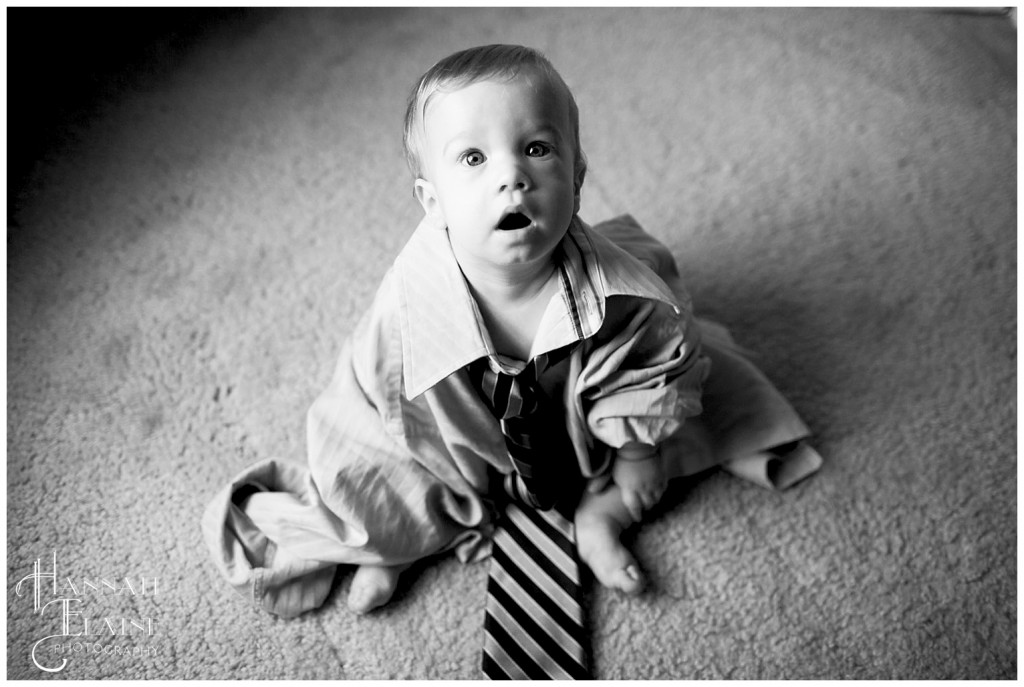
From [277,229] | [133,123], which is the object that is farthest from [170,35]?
[277,229]

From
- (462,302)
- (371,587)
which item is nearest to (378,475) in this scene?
(371,587)

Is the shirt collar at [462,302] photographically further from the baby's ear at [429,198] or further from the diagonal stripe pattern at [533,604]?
the diagonal stripe pattern at [533,604]

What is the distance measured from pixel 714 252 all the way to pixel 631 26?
516 mm

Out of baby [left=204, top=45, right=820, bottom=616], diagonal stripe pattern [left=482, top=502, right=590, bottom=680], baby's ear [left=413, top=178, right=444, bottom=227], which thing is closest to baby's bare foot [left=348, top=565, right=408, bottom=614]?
baby [left=204, top=45, right=820, bottom=616]

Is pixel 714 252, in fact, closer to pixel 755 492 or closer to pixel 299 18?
pixel 755 492

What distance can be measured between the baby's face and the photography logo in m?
0.56

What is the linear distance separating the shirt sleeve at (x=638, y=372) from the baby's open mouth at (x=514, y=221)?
14 cm

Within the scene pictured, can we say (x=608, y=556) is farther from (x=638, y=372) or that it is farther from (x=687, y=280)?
(x=687, y=280)

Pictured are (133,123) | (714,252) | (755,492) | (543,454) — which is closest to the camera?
(543,454)

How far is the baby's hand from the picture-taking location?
35.1 inches

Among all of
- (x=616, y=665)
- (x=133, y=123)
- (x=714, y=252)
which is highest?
(x=133, y=123)

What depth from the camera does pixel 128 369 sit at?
1065 mm

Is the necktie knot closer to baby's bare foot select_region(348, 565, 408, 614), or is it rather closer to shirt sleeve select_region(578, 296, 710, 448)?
shirt sleeve select_region(578, 296, 710, 448)

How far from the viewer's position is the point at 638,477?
90 cm
